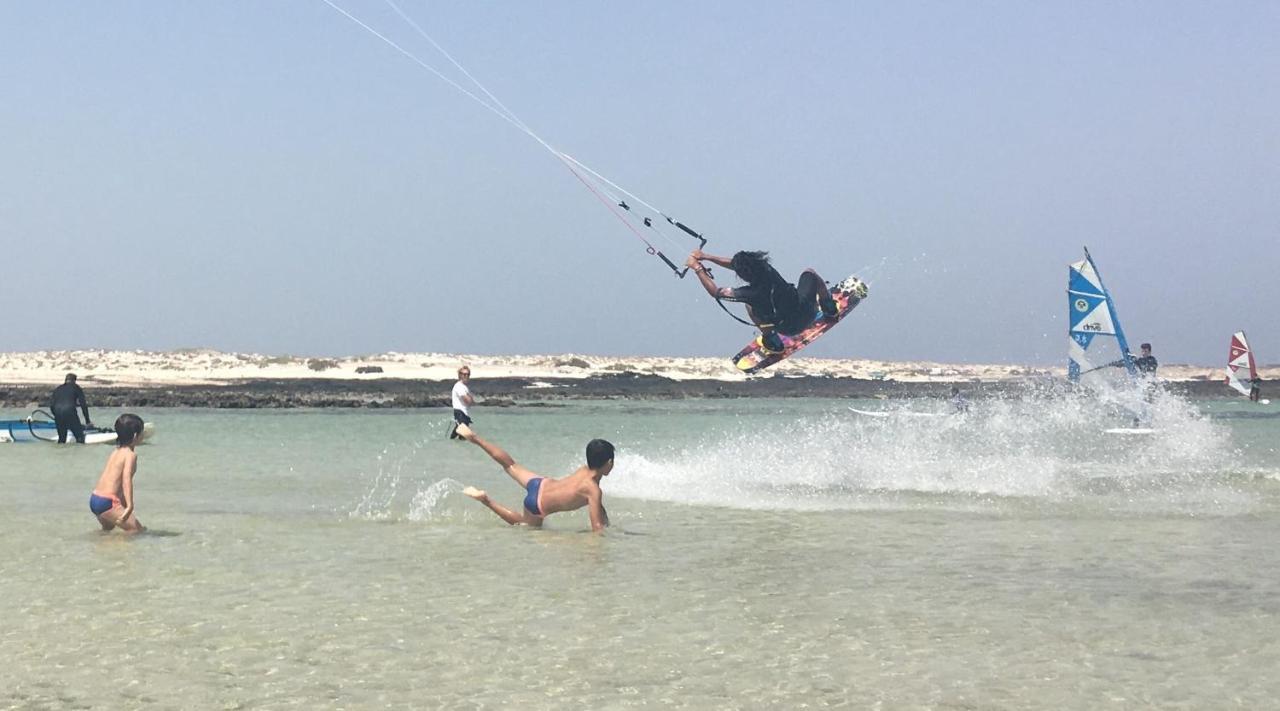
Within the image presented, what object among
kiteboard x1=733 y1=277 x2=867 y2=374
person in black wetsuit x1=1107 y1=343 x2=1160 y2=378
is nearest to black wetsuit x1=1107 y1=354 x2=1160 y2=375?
person in black wetsuit x1=1107 y1=343 x2=1160 y2=378

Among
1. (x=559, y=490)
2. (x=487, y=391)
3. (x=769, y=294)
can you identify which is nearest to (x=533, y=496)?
(x=559, y=490)

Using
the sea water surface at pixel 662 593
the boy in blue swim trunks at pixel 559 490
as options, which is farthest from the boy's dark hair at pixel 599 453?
the sea water surface at pixel 662 593

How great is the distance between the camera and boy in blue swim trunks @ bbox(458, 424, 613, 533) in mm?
14375

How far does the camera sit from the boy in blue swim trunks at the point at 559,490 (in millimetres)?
14375

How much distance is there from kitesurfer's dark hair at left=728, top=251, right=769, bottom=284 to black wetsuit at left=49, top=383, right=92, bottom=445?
20.1m

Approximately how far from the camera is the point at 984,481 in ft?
76.0

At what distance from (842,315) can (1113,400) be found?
27.2 metres

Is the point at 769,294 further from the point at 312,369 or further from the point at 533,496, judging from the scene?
the point at 312,369

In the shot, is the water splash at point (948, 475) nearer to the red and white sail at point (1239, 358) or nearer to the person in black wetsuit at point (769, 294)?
the person in black wetsuit at point (769, 294)

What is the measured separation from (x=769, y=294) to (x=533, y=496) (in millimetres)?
3587

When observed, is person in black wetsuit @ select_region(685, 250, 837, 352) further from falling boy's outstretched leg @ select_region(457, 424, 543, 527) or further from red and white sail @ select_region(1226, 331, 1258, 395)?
red and white sail @ select_region(1226, 331, 1258, 395)

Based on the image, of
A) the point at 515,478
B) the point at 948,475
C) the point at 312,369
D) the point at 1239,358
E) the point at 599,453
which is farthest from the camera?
the point at 312,369

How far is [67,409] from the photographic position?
3147 centimetres

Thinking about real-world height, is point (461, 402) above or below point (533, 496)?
above
